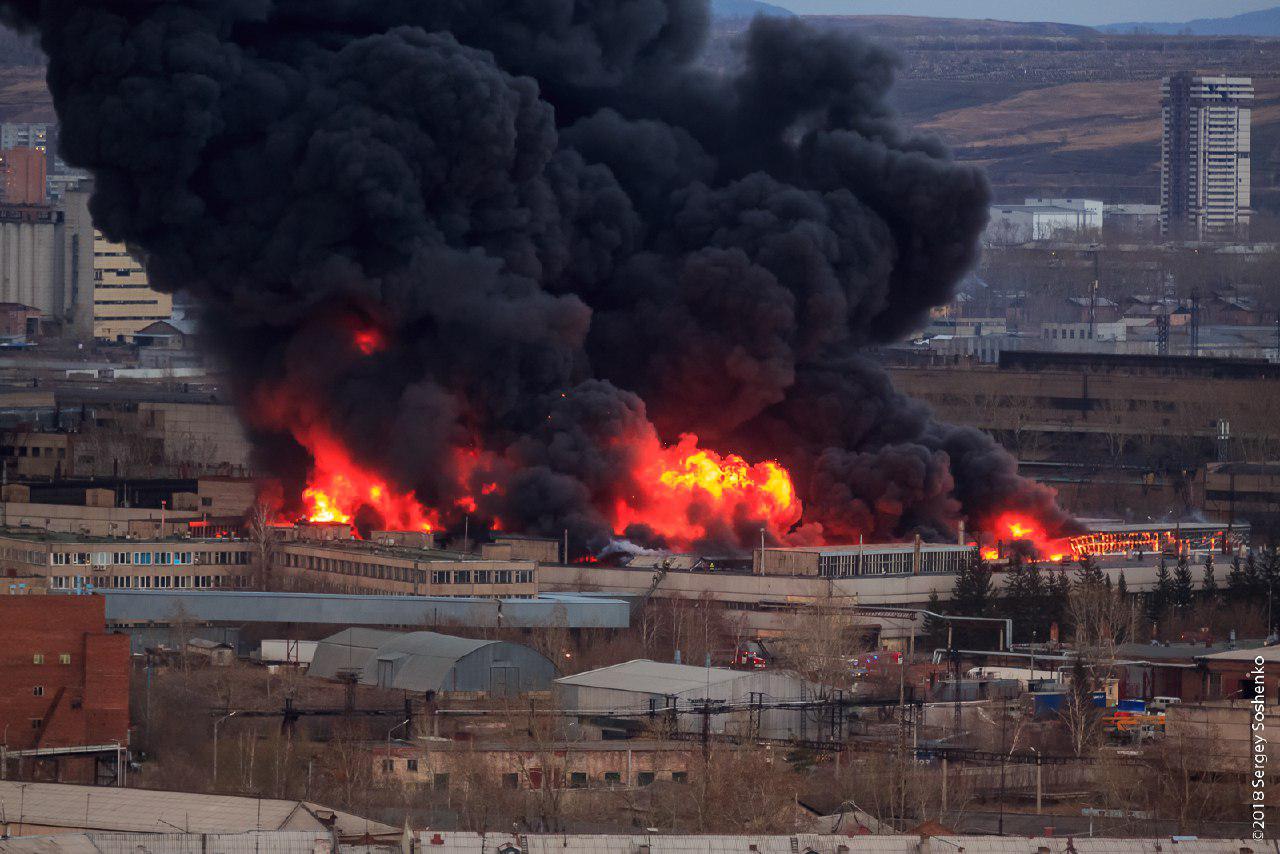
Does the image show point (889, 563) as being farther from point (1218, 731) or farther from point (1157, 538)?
point (1218, 731)

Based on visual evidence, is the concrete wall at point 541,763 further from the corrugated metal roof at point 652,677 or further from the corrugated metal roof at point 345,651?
the corrugated metal roof at point 345,651

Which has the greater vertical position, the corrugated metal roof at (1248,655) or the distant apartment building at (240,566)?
the distant apartment building at (240,566)

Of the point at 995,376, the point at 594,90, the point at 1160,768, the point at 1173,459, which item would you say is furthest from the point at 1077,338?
the point at 1160,768

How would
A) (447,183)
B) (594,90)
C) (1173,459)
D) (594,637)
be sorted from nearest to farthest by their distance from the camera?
(594,637) < (447,183) < (594,90) < (1173,459)

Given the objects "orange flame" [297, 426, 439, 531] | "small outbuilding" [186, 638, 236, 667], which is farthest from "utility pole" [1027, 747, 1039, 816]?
"orange flame" [297, 426, 439, 531]

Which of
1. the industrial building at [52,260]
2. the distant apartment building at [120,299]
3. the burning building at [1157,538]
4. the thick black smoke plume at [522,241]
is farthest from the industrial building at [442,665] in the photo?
the distant apartment building at [120,299]

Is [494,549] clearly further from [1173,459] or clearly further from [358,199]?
[1173,459]
